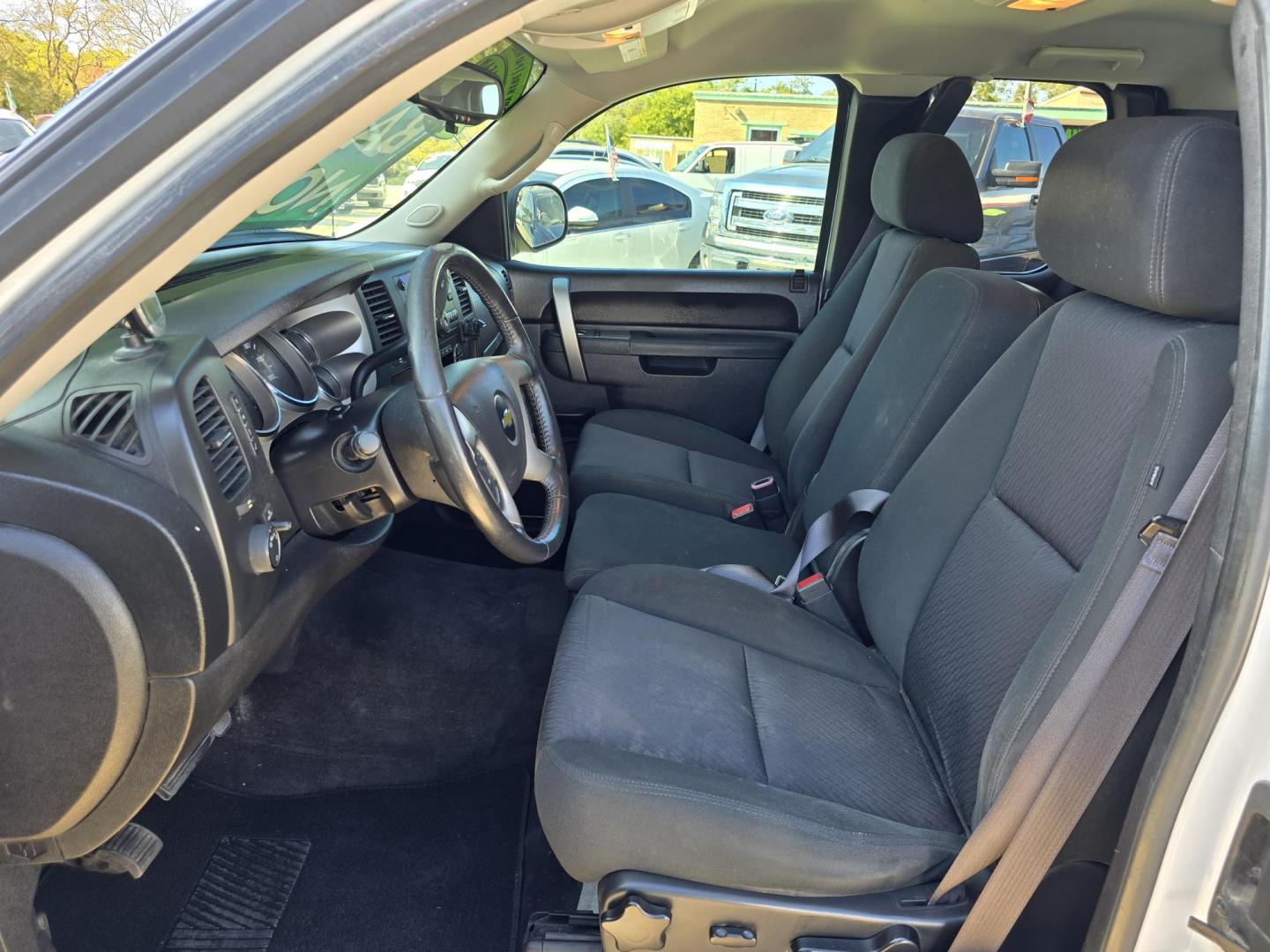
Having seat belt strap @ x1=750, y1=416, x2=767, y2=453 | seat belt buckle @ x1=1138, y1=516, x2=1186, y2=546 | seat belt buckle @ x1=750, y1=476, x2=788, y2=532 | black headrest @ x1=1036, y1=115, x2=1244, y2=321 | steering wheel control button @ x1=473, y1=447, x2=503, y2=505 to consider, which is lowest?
seat belt strap @ x1=750, y1=416, x2=767, y2=453

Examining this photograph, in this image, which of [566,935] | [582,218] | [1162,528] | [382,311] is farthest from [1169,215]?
[582,218]

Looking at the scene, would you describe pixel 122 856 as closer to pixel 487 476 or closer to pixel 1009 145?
pixel 487 476

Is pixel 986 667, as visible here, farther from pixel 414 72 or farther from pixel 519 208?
pixel 519 208

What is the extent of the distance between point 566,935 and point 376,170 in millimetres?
1864

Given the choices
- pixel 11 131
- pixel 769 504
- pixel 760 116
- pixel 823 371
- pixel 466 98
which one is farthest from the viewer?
pixel 760 116

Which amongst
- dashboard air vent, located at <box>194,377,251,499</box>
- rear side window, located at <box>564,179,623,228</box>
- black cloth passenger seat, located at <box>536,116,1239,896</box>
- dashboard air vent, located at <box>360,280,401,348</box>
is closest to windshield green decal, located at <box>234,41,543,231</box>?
dashboard air vent, located at <box>360,280,401,348</box>

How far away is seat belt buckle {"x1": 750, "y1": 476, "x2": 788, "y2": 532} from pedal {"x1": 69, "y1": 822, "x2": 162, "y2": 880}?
4.90 ft

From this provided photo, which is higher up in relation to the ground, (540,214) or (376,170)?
(376,170)

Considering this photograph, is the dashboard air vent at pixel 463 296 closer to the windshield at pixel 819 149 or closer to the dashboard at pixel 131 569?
the dashboard at pixel 131 569

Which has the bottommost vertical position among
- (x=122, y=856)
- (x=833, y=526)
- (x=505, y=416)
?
(x=122, y=856)

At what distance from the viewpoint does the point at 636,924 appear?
1.04m

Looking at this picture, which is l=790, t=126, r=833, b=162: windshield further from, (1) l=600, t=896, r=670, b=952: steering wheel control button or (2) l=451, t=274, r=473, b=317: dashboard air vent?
(1) l=600, t=896, r=670, b=952: steering wheel control button

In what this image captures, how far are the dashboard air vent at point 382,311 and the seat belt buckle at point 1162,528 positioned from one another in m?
1.56

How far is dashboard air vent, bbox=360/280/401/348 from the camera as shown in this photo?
197cm
